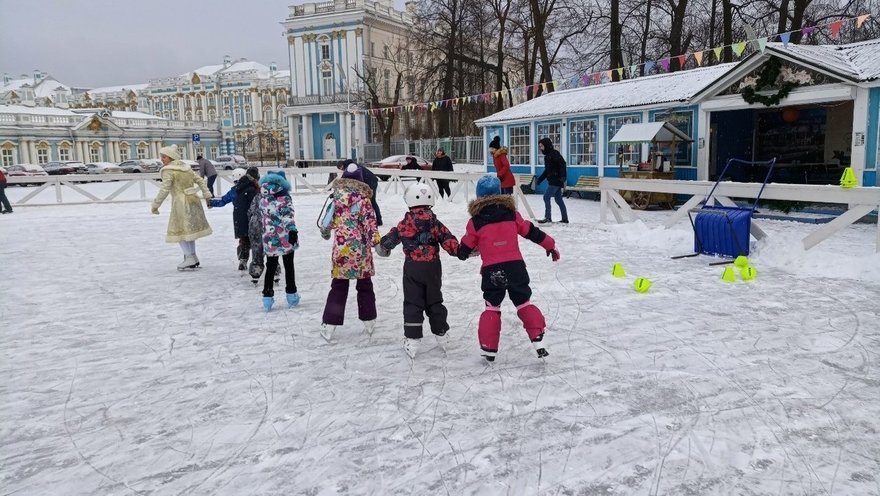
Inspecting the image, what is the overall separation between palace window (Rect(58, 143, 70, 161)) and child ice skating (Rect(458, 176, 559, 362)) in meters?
62.9

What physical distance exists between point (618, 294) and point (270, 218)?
142 inches

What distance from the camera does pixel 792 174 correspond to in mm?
17922

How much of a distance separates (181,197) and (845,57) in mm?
13303

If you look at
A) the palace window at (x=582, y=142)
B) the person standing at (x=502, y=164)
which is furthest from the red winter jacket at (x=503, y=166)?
the palace window at (x=582, y=142)

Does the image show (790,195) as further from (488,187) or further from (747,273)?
(488,187)

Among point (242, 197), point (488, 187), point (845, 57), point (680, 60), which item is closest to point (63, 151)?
point (680, 60)

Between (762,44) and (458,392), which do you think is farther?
(762,44)

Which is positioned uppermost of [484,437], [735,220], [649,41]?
[649,41]

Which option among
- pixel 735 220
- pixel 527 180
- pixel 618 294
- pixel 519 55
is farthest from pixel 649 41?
pixel 618 294

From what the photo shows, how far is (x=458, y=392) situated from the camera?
433 centimetres

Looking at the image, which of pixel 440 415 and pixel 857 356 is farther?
pixel 857 356

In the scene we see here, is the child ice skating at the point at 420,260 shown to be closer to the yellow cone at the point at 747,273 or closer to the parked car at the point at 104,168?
the yellow cone at the point at 747,273

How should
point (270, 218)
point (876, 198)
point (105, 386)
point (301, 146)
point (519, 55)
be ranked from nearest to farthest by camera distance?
point (105, 386) → point (270, 218) → point (876, 198) → point (519, 55) → point (301, 146)

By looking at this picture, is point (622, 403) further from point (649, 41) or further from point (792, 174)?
point (649, 41)
